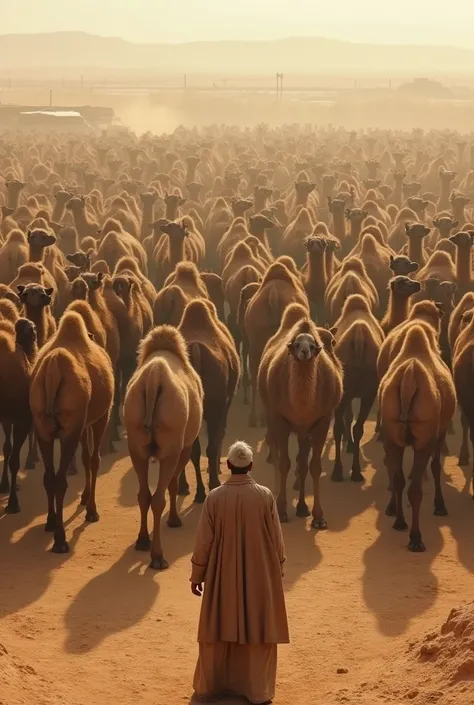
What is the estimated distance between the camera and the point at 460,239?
18859mm

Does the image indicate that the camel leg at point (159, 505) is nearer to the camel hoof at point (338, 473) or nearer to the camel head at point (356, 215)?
the camel hoof at point (338, 473)

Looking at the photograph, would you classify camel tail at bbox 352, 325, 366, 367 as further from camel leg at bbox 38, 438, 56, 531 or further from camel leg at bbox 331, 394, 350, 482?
camel leg at bbox 38, 438, 56, 531

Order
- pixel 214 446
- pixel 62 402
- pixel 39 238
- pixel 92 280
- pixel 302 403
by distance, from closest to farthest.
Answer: pixel 62 402
pixel 302 403
pixel 214 446
pixel 92 280
pixel 39 238

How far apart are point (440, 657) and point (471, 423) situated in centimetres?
562

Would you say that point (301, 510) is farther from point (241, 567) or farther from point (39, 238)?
point (39, 238)

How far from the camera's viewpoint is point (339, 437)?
14.6 meters

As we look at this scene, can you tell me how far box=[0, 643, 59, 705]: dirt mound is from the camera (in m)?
8.17

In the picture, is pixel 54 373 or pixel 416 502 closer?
pixel 54 373

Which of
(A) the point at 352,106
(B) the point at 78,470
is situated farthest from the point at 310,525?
(A) the point at 352,106

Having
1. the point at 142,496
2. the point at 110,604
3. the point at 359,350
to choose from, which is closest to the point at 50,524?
the point at 142,496

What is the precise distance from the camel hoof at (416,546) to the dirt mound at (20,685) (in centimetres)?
446

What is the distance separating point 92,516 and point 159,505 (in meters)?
1.70

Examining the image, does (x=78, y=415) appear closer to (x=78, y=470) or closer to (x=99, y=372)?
(x=99, y=372)

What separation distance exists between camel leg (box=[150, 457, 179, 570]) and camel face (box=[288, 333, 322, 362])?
1704 mm
